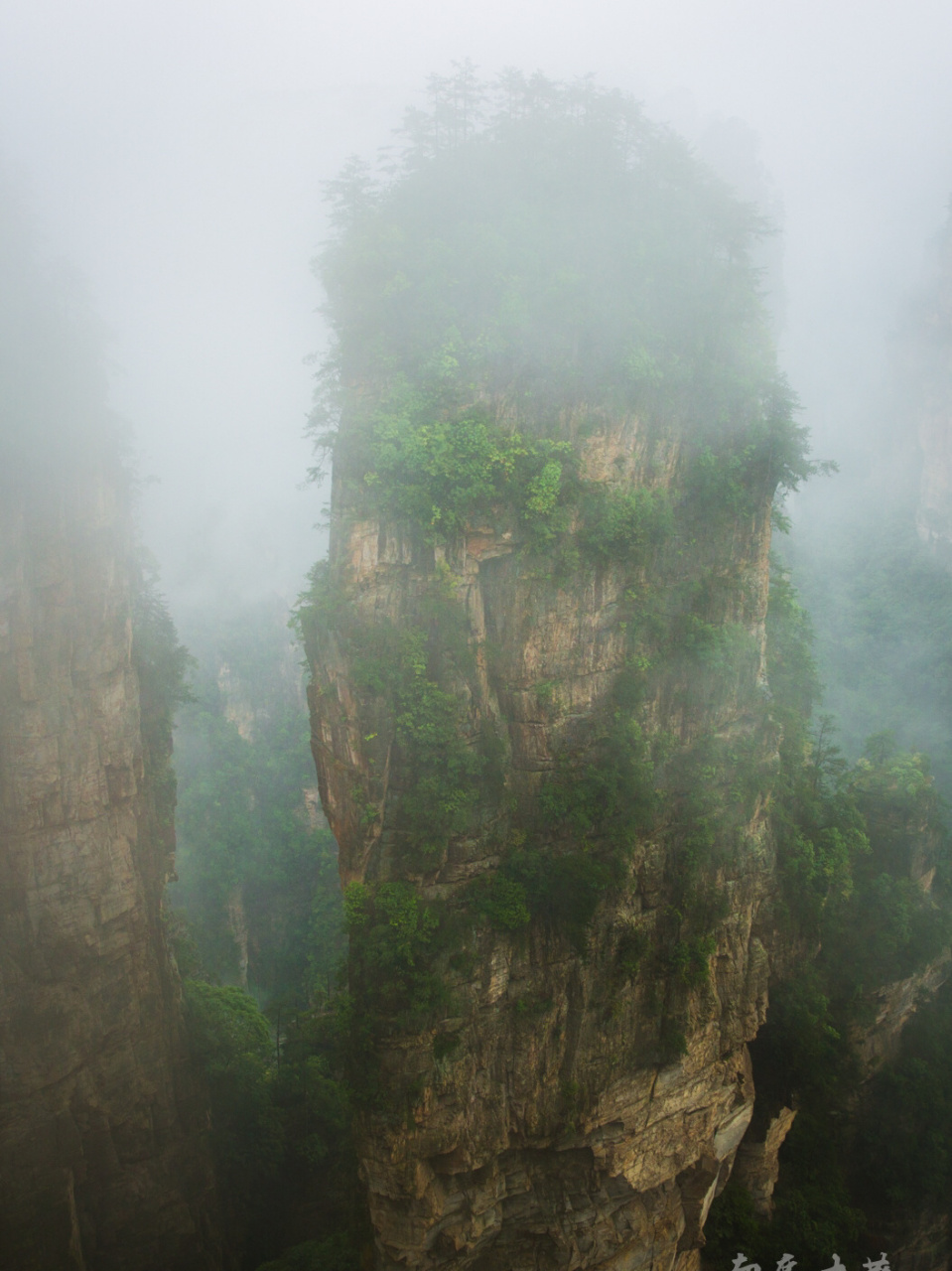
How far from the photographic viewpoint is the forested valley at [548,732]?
55.4 ft

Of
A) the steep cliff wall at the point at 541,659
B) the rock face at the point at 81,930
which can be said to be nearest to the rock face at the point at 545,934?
the steep cliff wall at the point at 541,659

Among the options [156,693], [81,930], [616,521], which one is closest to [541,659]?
[616,521]

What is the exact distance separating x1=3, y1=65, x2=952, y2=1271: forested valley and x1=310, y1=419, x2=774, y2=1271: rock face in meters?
0.09

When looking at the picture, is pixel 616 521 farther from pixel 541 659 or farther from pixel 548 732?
pixel 548 732

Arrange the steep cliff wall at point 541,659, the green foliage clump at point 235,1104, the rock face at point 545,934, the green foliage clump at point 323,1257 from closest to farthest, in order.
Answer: the steep cliff wall at point 541,659 < the rock face at point 545,934 < the green foliage clump at point 323,1257 < the green foliage clump at point 235,1104

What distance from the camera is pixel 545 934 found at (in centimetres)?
1775

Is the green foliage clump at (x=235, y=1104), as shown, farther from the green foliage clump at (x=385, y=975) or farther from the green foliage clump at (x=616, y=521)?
the green foliage clump at (x=616, y=521)

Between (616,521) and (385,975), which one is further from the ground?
(616,521)

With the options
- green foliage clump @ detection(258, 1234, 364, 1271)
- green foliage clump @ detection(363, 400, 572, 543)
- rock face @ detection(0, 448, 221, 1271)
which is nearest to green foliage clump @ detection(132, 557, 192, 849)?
rock face @ detection(0, 448, 221, 1271)

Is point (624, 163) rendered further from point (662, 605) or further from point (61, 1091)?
point (61, 1091)

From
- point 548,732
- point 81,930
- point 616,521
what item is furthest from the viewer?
point 81,930

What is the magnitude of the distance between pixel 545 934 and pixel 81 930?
11.6m

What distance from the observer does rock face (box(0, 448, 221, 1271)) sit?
17.4m

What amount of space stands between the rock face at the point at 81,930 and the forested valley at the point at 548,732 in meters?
0.79
